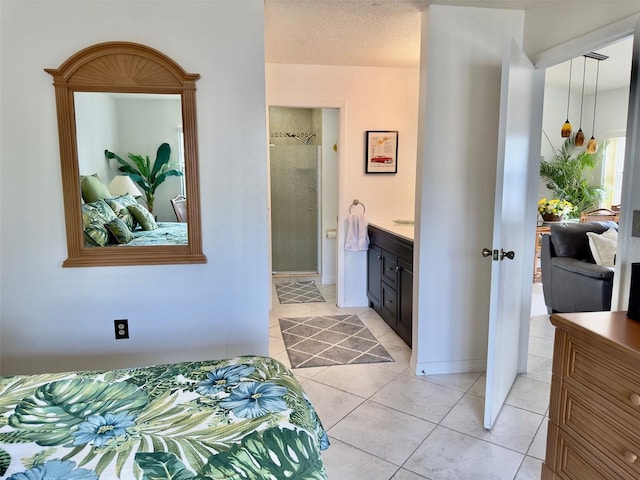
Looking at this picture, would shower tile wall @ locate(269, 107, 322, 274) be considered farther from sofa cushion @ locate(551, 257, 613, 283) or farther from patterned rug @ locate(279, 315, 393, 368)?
sofa cushion @ locate(551, 257, 613, 283)

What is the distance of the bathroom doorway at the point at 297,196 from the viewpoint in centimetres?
534

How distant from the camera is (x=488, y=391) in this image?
7.18 feet

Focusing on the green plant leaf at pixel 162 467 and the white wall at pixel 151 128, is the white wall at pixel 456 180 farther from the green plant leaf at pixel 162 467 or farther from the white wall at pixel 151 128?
the green plant leaf at pixel 162 467

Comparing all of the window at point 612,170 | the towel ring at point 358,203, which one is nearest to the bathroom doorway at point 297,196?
the towel ring at point 358,203

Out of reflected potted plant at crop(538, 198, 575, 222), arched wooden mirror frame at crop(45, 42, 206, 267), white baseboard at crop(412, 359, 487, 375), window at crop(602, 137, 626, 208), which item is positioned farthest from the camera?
window at crop(602, 137, 626, 208)

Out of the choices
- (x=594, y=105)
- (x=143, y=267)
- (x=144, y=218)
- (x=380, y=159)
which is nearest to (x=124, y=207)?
(x=144, y=218)

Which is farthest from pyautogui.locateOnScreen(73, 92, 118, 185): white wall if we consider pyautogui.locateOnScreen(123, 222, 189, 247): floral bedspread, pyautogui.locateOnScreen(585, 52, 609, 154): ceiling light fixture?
pyautogui.locateOnScreen(585, 52, 609, 154): ceiling light fixture

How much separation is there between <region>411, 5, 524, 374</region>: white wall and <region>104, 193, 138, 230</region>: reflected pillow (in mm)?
1787

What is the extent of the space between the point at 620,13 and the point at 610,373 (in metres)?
1.65

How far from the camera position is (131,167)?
238 centimetres

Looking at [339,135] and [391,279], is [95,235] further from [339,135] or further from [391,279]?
[339,135]

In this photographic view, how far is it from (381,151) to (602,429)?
3.09m

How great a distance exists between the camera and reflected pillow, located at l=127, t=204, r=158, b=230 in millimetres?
2445

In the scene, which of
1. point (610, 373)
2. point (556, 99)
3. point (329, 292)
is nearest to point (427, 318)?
point (610, 373)
